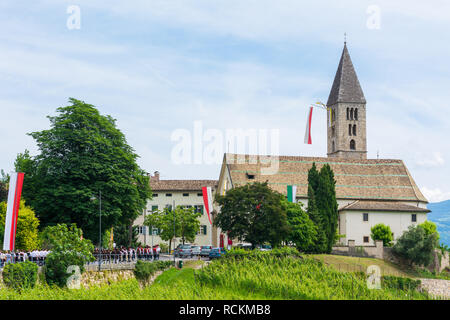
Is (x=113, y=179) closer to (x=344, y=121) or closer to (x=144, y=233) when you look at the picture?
(x=144, y=233)

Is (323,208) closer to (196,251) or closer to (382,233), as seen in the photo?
(382,233)

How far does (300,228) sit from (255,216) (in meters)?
6.72

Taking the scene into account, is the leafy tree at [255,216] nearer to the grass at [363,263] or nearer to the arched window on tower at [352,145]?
the grass at [363,263]

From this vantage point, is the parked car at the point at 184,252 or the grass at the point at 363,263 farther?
the parked car at the point at 184,252

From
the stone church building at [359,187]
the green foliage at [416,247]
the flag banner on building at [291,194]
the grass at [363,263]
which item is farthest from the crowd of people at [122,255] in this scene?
the stone church building at [359,187]

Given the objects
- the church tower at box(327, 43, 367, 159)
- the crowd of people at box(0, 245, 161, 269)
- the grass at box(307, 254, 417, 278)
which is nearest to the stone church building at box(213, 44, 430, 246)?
the grass at box(307, 254, 417, 278)

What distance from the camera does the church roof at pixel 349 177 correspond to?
79.7m

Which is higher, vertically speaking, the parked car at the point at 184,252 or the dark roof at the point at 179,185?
the dark roof at the point at 179,185

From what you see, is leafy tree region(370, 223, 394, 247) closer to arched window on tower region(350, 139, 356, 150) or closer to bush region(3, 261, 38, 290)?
arched window on tower region(350, 139, 356, 150)

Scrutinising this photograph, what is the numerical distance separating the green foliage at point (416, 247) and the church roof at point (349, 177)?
1426cm

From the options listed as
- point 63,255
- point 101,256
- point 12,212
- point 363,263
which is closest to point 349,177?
point 363,263

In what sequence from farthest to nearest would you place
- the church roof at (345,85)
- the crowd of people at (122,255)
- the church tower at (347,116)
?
1. the church roof at (345,85)
2. the church tower at (347,116)
3. the crowd of people at (122,255)

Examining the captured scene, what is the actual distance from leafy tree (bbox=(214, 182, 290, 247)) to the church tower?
58344 mm

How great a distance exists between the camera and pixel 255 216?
54.4 m
